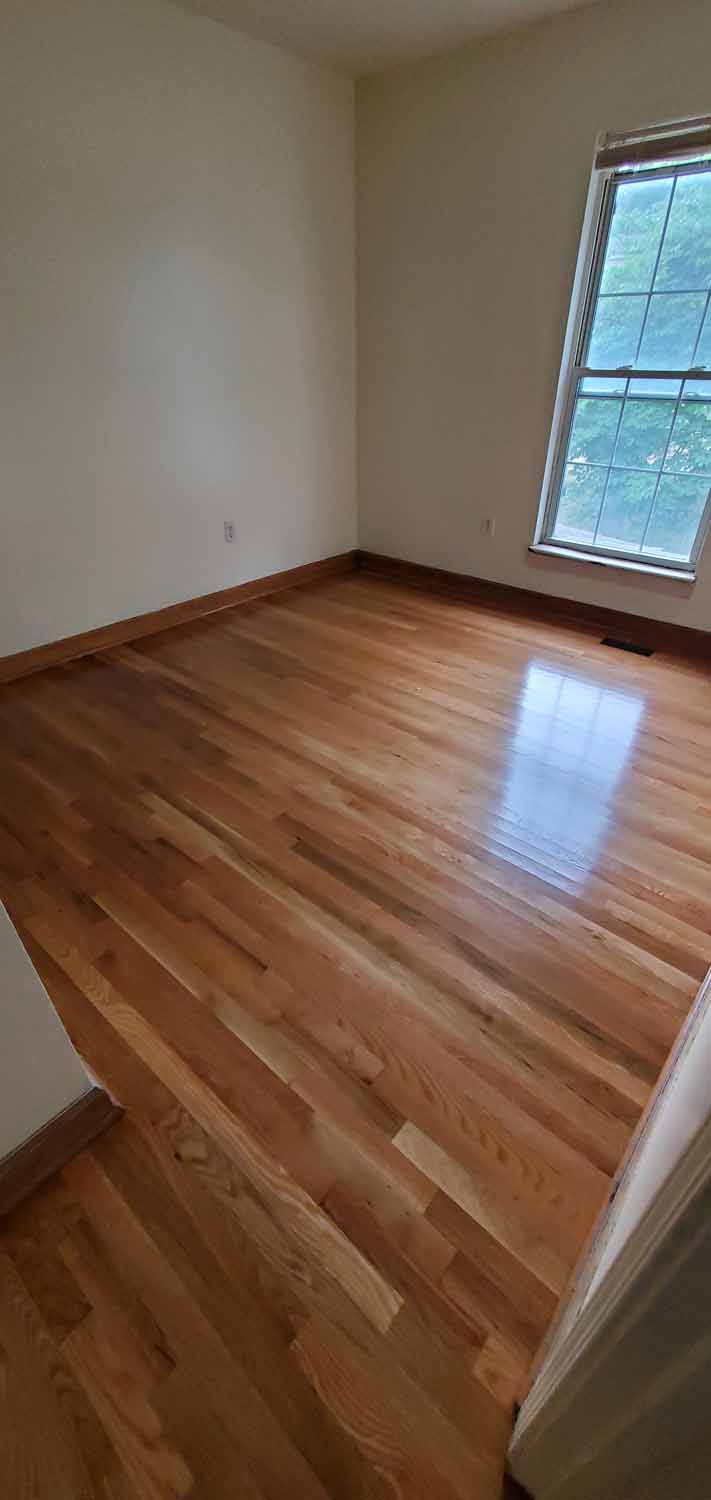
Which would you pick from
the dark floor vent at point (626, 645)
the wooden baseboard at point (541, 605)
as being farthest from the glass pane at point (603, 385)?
the dark floor vent at point (626, 645)

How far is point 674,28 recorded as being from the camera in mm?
2336

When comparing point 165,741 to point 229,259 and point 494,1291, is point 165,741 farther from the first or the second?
point 229,259

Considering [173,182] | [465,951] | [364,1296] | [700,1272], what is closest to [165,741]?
[465,951]

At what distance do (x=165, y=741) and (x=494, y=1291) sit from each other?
1.89 m

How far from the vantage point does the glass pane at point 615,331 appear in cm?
285

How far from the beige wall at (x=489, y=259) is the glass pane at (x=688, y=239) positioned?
0.78ft

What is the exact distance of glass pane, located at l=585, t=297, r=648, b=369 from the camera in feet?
9.36

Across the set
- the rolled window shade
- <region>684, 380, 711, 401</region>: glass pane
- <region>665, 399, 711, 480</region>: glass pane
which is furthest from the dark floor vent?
the rolled window shade

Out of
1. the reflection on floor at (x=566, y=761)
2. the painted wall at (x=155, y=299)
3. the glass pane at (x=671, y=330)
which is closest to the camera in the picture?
the reflection on floor at (x=566, y=761)

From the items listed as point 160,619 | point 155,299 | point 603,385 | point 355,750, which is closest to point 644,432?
point 603,385

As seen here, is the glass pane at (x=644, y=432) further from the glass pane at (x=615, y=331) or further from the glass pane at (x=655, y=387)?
the glass pane at (x=615, y=331)

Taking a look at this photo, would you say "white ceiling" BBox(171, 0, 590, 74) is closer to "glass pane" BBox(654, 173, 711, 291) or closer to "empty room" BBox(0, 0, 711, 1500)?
"empty room" BBox(0, 0, 711, 1500)

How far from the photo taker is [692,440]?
2.85m

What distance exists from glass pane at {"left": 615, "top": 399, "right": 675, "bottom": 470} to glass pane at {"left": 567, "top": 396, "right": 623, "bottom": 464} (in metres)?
0.05
